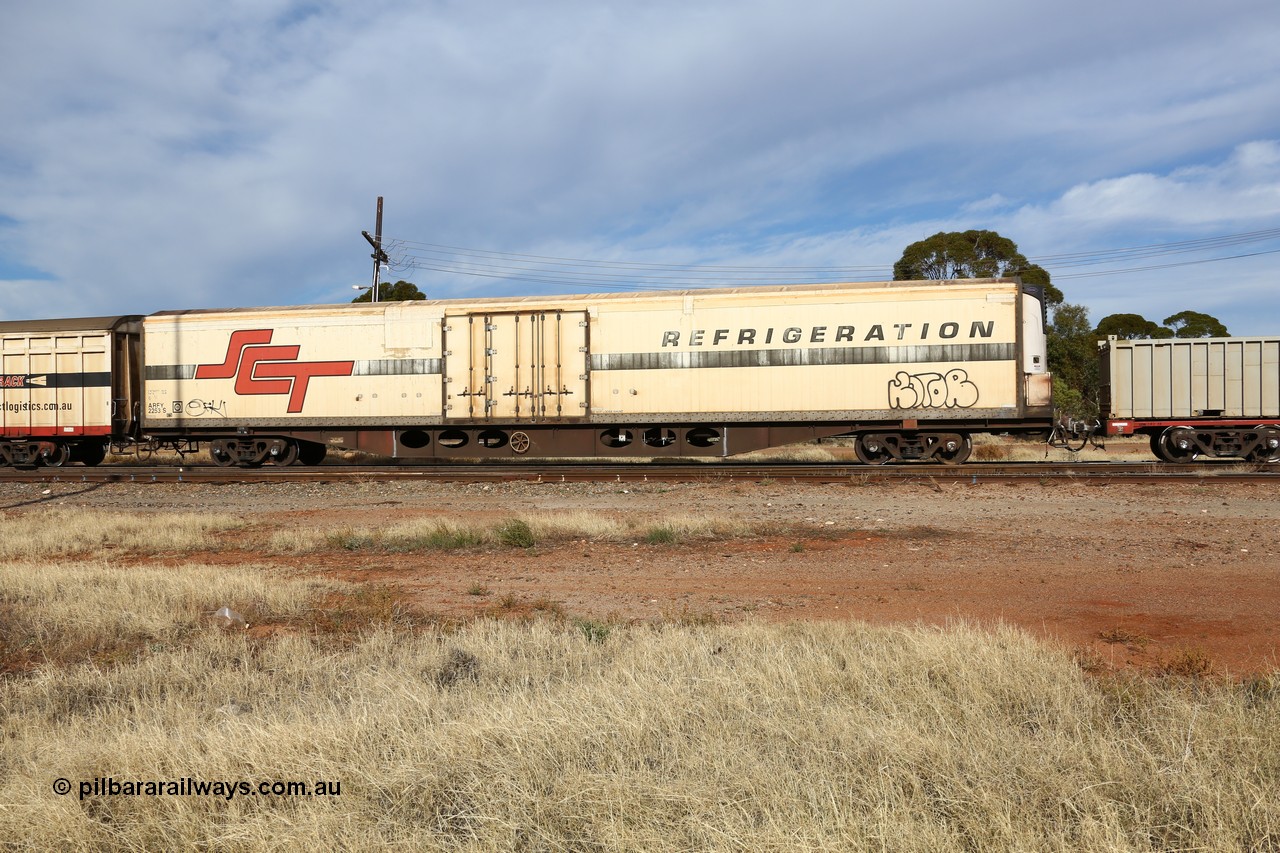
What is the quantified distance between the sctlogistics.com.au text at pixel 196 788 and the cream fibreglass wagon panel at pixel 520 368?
15.1m

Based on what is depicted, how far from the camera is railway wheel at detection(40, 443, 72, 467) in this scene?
20.9 m

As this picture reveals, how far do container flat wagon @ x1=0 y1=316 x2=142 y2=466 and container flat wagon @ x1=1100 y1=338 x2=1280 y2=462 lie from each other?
2476cm

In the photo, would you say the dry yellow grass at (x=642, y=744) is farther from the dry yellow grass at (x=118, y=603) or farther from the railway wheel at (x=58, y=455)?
the railway wheel at (x=58, y=455)

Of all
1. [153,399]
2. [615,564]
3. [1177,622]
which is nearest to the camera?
[1177,622]

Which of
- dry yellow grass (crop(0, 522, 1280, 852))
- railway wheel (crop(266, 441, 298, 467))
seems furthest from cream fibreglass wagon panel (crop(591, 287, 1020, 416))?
dry yellow grass (crop(0, 522, 1280, 852))

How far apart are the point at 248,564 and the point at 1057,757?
9.00 m

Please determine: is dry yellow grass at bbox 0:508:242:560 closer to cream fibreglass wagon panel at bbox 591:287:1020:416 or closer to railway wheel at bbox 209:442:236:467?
railway wheel at bbox 209:442:236:467

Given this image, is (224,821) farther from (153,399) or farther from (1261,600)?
(153,399)

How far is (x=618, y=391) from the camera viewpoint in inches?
725

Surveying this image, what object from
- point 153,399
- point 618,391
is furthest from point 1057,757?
point 153,399

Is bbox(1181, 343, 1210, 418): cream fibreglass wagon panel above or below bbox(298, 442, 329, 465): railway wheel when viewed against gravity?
above

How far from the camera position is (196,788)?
3.58 m

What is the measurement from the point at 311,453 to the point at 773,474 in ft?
41.3

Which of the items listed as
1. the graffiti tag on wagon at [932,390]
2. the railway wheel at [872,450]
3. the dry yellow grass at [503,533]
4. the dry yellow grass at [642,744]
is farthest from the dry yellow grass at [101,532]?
the graffiti tag on wagon at [932,390]
